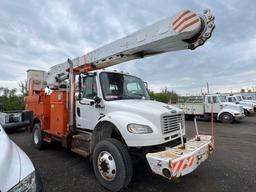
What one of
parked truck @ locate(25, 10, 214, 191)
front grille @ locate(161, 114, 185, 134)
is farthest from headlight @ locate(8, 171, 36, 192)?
front grille @ locate(161, 114, 185, 134)

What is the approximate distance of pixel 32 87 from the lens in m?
6.74

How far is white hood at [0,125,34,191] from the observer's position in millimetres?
1554

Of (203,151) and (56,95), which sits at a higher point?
(56,95)

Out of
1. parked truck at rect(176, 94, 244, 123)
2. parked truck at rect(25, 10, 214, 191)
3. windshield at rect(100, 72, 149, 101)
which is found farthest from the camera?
parked truck at rect(176, 94, 244, 123)

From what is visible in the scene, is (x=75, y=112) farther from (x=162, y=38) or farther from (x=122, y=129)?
(x=162, y=38)

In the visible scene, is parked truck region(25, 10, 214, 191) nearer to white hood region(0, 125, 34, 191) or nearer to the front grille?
the front grille

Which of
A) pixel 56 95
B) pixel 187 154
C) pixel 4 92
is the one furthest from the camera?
pixel 4 92

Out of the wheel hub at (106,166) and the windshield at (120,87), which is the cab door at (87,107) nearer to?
the windshield at (120,87)

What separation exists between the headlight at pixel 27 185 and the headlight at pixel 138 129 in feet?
5.31

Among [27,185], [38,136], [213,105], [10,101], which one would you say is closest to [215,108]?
[213,105]

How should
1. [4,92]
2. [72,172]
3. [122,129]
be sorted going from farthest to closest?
1. [4,92]
2. [72,172]
3. [122,129]

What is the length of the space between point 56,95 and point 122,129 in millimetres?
2912

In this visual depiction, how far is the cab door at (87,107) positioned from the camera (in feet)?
13.7

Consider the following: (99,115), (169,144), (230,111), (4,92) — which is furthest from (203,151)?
(4,92)
